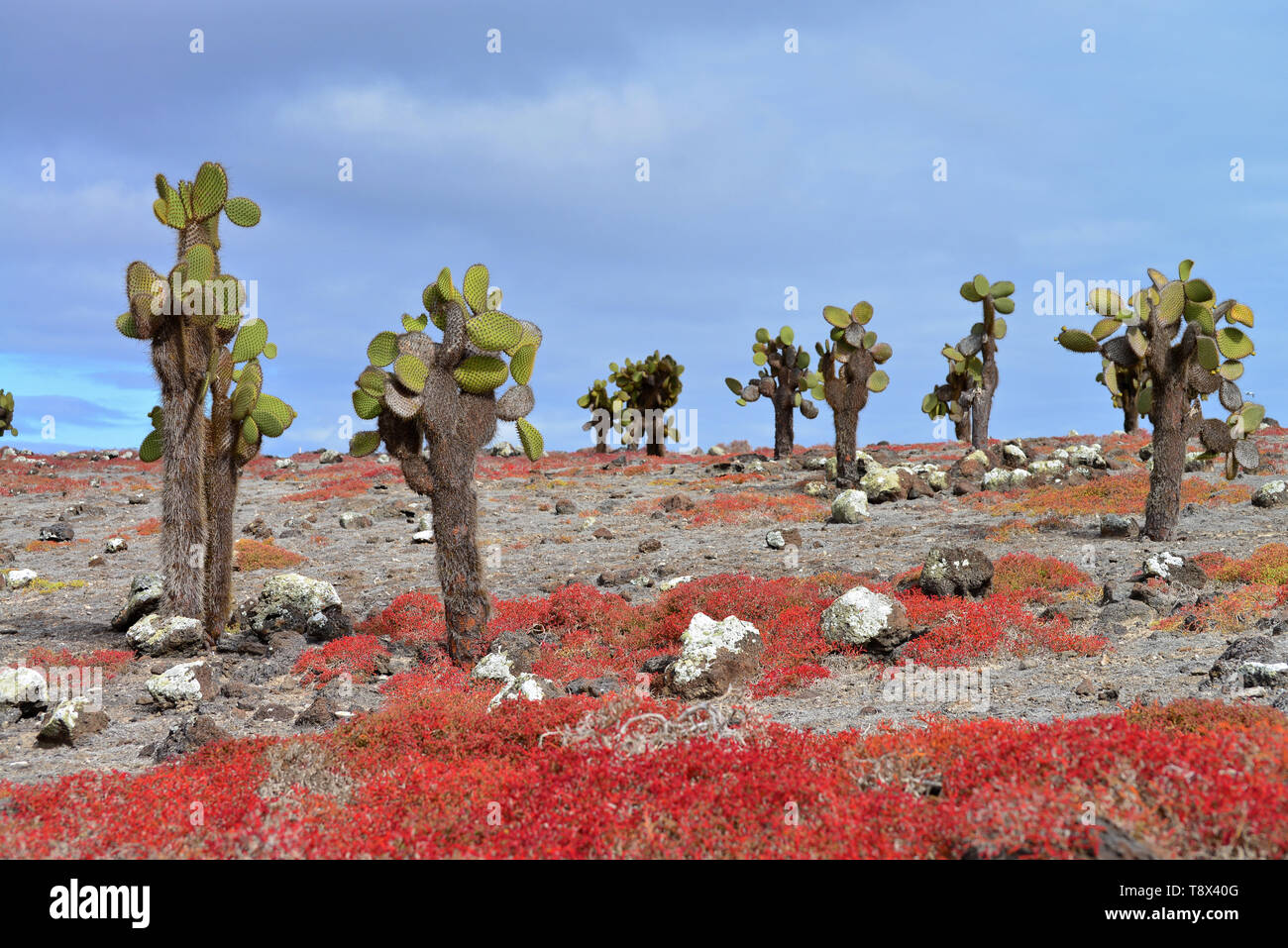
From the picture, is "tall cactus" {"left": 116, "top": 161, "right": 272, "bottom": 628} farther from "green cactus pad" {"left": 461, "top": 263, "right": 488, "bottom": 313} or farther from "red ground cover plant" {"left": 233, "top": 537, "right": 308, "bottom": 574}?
"red ground cover plant" {"left": 233, "top": 537, "right": 308, "bottom": 574}

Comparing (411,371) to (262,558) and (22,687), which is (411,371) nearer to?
(22,687)

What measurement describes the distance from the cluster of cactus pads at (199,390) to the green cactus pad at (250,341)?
0.06 ft

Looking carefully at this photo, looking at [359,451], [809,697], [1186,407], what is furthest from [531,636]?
[1186,407]

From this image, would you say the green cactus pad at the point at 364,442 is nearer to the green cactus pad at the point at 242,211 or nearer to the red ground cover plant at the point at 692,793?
the green cactus pad at the point at 242,211

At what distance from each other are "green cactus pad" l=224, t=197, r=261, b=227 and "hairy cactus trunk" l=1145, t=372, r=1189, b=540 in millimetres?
17619

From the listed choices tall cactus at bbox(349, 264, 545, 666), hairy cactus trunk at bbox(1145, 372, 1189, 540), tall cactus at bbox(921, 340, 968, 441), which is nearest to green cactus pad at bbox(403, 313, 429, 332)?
tall cactus at bbox(349, 264, 545, 666)

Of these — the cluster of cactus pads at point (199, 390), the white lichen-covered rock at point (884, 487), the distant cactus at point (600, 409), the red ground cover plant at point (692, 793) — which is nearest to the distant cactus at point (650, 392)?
the distant cactus at point (600, 409)

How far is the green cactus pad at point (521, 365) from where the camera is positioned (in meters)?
12.7

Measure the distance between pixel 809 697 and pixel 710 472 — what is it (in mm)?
25990

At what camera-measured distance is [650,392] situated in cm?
4675

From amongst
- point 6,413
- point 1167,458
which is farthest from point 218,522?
point 6,413

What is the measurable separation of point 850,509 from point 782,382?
18.7 meters

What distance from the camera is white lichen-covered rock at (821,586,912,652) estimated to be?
1120 centimetres
